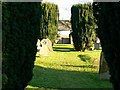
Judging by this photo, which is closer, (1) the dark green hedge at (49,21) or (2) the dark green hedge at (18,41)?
(2) the dark green hedge at (18,41)

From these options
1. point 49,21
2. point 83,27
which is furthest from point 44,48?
point 49,21

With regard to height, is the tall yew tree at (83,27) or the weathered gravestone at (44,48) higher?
Answer: the tall yew tree at (83,27)

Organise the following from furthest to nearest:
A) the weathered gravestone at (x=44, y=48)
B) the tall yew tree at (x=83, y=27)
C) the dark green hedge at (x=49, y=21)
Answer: the dark green hedge at (x=49, y=21), the tall yew tree at (x=83, y=27), the weathered gravestone at (x=44, y=48)

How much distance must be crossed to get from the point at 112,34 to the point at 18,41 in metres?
2.01

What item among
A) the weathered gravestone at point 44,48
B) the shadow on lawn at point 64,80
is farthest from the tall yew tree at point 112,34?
the weathered gravestone at point 44,48

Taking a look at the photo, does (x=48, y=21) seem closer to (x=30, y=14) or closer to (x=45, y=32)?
(x=45, y=32)

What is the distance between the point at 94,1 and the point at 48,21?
23.7 metres

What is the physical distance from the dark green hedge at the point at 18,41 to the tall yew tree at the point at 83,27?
67.2ft

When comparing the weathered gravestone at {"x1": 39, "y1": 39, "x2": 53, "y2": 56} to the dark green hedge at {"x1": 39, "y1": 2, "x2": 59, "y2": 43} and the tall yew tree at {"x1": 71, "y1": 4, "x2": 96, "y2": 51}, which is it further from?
the dark green hedge at {"x1": 39, "y1": 2, "x2": 59, "y2": 43}

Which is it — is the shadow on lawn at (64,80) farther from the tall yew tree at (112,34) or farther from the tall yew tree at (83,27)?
the tall yew tree at (83,27)

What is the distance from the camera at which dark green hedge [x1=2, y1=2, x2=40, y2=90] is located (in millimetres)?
Result: 6941

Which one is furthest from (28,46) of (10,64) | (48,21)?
(48,21)

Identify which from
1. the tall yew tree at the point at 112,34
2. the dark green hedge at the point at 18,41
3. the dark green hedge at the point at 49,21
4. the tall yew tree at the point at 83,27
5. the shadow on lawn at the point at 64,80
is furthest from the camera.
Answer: the dark green hedge at the point at 49,21

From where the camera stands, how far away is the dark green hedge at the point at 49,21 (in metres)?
30.6
